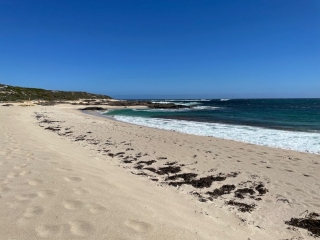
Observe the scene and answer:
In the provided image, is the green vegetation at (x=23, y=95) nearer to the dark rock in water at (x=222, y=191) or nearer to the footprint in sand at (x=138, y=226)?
the dark rock in water at (x=222, y=191)

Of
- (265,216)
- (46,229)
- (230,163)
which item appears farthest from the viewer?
(230,163)

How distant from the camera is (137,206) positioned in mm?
3676

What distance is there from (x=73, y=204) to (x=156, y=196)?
5.58 ft

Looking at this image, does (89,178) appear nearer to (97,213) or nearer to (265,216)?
(97,213)

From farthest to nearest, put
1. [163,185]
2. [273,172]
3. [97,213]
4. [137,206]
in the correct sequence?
[273,172], [163,185], [137,206], [97,213]

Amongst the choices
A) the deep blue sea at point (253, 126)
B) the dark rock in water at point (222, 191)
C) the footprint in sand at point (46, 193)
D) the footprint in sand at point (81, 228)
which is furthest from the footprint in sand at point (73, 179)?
the deep blue sea at point (253, 126)

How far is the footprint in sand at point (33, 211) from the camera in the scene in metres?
3.01

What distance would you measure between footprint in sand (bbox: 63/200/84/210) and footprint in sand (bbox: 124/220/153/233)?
2.76 feet

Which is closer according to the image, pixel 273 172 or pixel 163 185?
pixel 163 185

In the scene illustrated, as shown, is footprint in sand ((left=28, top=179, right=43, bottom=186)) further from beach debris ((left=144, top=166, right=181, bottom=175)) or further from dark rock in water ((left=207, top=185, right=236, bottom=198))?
dark rock in water ((left=207, top=185, right=236, bottom=198))

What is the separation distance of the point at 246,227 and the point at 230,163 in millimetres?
4113

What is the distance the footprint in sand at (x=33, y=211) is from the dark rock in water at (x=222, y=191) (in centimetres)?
350

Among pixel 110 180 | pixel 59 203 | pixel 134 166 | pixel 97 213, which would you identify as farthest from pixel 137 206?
pixel 134 166

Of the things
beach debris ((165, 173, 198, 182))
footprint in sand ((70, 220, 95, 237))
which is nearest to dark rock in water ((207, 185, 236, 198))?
beach debris ((165, 173, 198, 182))
